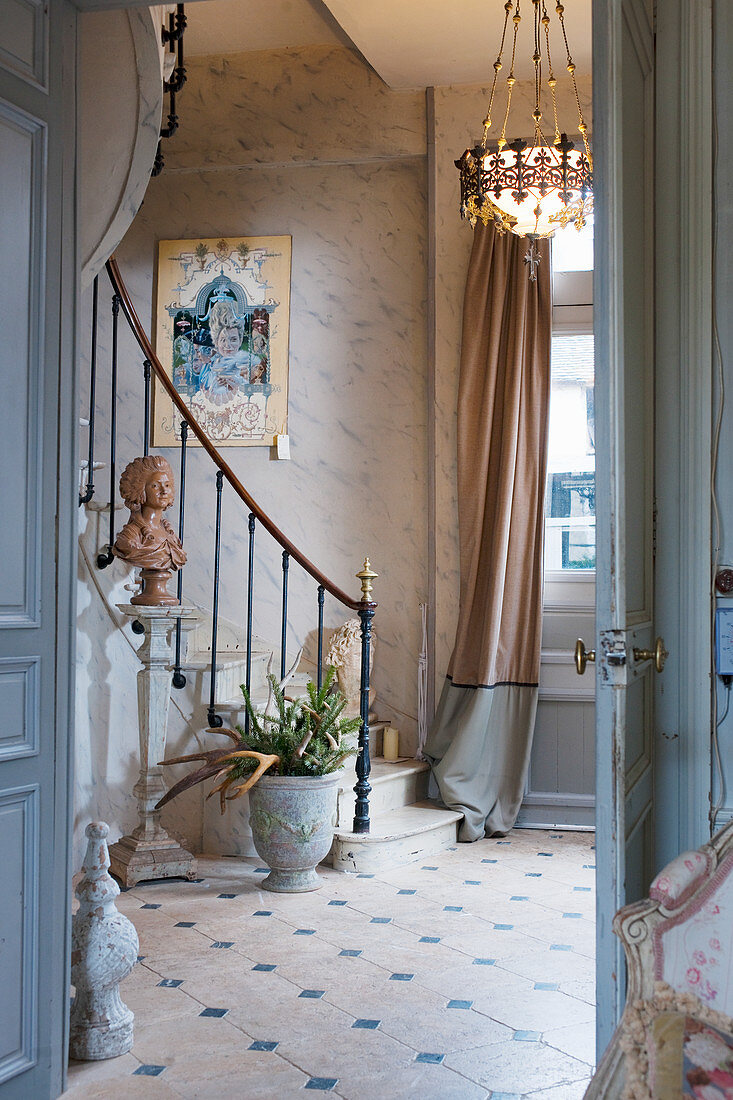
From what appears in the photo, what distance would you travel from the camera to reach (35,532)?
2.42m

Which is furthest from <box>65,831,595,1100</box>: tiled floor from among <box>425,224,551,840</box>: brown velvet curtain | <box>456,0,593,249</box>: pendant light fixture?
<box>456,0,593,249</box>: pendant light fixture

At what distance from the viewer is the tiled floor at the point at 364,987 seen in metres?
2.56

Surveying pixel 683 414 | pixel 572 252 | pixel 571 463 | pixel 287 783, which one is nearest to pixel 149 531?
pixel 287 783

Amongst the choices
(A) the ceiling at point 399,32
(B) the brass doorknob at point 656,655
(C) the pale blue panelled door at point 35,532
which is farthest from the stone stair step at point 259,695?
(A) the ceiling at point 399,32

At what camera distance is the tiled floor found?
2.56 meters

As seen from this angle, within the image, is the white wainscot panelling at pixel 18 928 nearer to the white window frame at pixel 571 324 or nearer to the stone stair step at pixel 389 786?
the stone stair step at pixel 389 786

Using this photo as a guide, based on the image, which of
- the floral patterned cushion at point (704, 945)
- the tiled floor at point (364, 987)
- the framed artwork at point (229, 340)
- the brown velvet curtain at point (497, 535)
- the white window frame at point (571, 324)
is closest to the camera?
the floral patterned cushion at point (704, 945)

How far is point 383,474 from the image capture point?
18.5 ft

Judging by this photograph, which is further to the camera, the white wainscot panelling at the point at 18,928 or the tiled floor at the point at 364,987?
the tiled floor at the point at 364,987

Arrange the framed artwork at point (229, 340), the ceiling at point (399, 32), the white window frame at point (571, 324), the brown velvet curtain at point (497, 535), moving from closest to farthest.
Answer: the ceiling at point (399, 32), the brown velvet curtain at point (497, 535), the white window frame at point (571, 324), the framed artwork at point (229, 340)

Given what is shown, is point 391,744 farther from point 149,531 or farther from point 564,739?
point 149,531

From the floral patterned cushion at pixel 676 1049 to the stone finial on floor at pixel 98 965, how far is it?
1578 mm

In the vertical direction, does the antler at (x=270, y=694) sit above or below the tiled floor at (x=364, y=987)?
above

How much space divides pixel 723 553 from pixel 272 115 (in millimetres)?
4374
